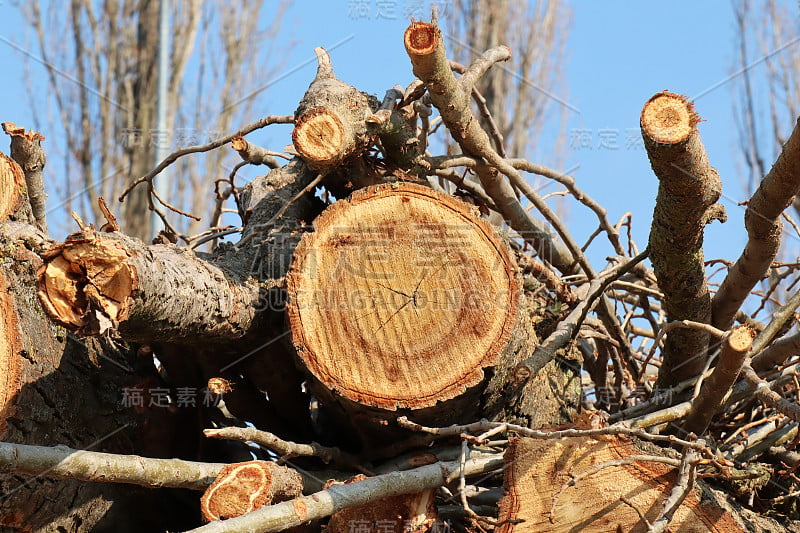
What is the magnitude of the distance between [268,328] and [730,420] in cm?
131

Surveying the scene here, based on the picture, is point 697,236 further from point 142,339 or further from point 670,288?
point 142,339

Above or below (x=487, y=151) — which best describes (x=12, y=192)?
above

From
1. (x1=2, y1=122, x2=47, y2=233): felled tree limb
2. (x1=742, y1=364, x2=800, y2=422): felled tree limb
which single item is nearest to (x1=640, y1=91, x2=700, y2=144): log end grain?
(x1=742, y1=364, x2=800, y2=422): felled tree limb

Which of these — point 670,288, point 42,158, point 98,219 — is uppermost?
point 98,219

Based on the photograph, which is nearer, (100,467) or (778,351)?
(100,467)

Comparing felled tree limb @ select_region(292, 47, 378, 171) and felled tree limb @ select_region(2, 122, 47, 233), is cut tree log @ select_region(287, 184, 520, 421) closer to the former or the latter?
felled tree limb @ select_region(292, 47, 378, 171)

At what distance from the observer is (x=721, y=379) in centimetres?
175

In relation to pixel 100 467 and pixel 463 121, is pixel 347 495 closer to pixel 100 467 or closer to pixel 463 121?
pixel 100 467

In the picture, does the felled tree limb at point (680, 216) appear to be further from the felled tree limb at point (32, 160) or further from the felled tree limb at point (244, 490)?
the felled tree limb at point (32, 160)

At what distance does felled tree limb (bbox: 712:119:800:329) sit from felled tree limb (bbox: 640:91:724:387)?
68 mm

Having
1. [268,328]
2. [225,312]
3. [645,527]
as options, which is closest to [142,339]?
[225,312]

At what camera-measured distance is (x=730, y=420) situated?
→ 234 centimetres

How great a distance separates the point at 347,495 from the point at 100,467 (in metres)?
0.42

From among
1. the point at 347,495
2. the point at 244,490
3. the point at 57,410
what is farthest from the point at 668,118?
the point at 57,410
